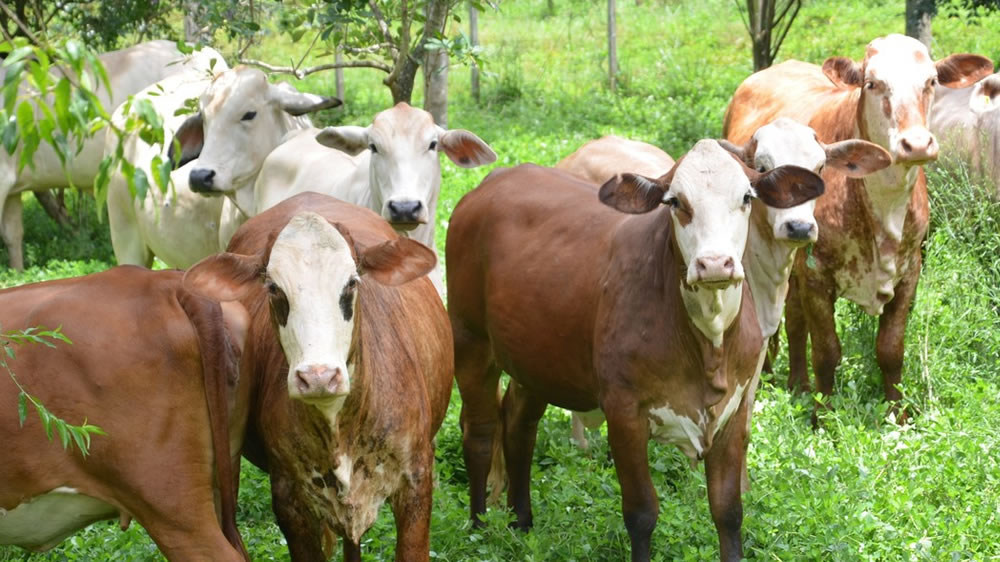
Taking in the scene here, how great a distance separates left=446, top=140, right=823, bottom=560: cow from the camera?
487cm

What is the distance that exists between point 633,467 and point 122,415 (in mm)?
2032

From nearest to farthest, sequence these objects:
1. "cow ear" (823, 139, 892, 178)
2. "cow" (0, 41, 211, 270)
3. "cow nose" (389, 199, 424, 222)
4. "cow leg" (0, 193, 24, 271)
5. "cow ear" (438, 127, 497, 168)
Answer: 1. "cow ear" (823, 139, 892, 178)
2. "cow nose" (389, 199, 424, 222)
3. "cow ear" (438, 127, 497, 168)
4. "cow" (0, 41, 211, 270)
5. "cow leg" (0, 193, 24, 271)

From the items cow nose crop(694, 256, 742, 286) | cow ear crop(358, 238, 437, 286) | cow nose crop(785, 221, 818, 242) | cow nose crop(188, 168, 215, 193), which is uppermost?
cow ear crop(358, 238, 437, 286)

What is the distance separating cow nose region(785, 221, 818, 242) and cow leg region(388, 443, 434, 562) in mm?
1918

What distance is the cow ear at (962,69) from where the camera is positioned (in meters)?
7.30

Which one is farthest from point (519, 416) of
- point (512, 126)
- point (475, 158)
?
point (512, 126)

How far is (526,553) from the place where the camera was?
5523mm

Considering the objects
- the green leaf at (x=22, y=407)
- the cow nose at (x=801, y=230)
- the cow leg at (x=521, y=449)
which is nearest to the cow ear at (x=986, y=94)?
the cow nose at (x=801, y=230)

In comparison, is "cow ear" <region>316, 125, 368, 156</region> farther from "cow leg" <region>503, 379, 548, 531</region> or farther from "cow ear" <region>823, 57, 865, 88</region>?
"cow ear" <region>823, 57, 865, 88</region>

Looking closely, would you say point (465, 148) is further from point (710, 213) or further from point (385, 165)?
point (710, 213)

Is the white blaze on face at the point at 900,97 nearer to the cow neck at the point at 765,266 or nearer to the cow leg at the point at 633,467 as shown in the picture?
the cow neck at the point at 765,266

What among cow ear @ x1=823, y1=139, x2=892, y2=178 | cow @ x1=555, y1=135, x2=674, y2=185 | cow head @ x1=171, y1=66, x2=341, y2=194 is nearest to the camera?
cow ear @ x1=823, y1=139, x2=892, y2=178

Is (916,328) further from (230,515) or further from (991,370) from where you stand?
(230,515)

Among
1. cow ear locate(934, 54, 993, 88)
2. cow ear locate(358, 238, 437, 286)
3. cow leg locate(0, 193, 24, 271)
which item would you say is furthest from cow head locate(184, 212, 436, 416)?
cow leg locate(0, 193, 24, 271)
